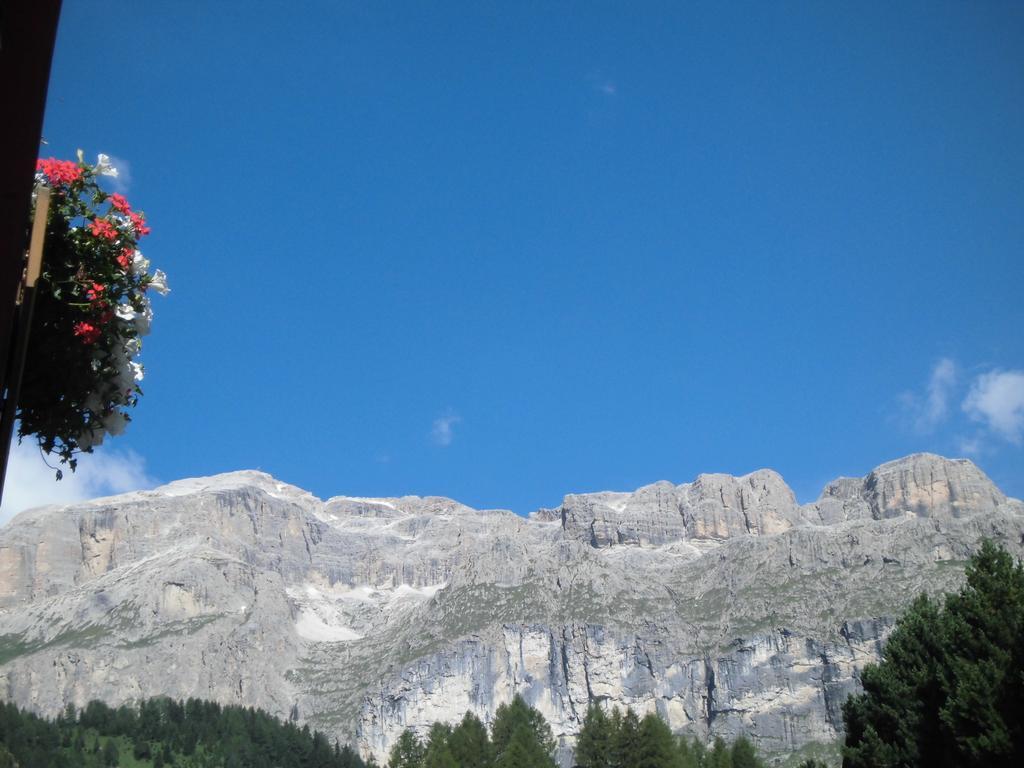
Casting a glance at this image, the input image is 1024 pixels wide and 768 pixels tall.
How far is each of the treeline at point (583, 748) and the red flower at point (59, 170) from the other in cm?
8314

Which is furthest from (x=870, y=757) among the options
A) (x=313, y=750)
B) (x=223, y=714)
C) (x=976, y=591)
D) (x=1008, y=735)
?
(x=223, y=714)

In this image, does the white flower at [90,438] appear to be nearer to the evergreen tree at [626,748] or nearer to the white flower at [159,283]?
the white flower at [159,283]

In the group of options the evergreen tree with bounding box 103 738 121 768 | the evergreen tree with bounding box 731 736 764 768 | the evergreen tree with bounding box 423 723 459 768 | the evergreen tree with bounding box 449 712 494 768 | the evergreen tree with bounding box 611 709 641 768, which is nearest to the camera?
the evergreen tree with bounding box 611 709 641 768

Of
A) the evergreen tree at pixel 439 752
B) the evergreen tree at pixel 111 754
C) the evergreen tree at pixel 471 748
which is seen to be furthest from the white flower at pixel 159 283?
the evergreen tree at pixel 111 754

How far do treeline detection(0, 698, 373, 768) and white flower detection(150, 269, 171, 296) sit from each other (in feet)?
411

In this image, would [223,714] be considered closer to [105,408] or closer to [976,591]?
[976,591]

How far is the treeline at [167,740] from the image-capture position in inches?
4936

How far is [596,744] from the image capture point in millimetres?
89375

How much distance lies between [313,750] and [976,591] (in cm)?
11585

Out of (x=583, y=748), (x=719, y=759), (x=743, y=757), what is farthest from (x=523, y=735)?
(x=743, y=757)

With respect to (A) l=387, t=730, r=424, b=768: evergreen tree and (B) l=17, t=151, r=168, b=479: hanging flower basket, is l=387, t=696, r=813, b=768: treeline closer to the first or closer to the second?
(A) l=387, t=730, r=424, b=768: evergreen tree

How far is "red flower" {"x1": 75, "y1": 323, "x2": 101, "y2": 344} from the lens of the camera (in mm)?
6449

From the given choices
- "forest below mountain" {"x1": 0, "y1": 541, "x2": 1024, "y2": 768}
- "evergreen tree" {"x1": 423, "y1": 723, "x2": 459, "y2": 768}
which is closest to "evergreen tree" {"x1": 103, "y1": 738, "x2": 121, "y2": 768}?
"forest below mountain" {"x1": 0, "y1": 541, "x2": 1024, "y2": 768}

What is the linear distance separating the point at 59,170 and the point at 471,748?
321ft
